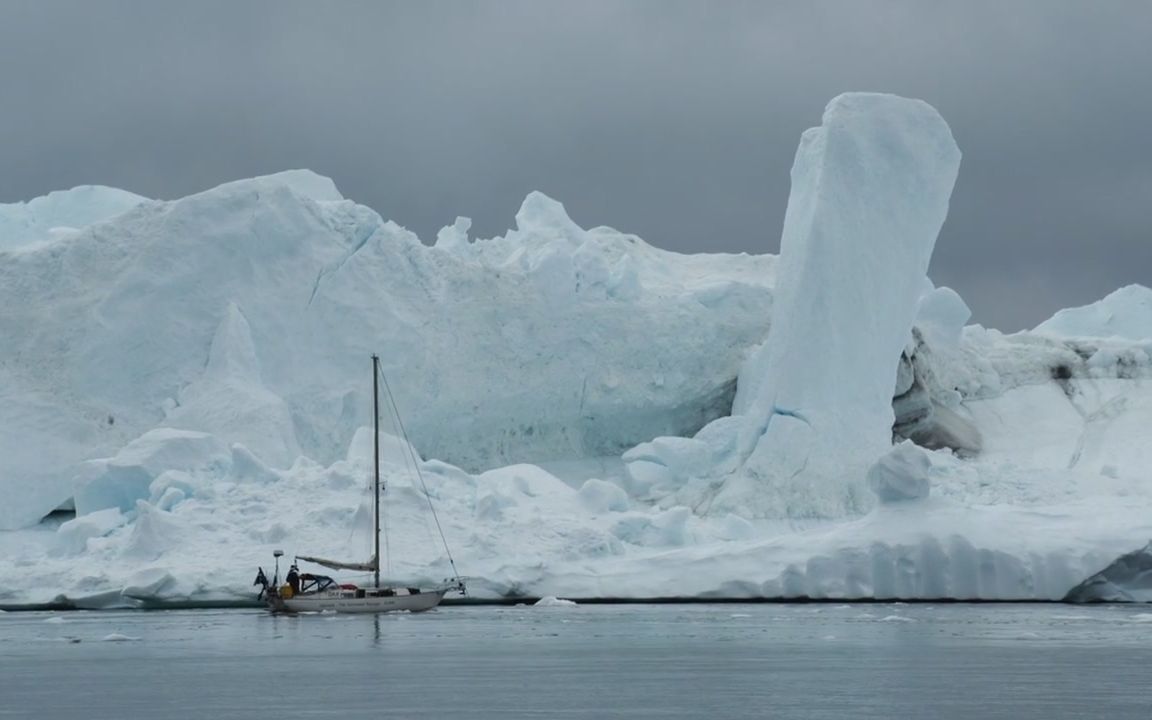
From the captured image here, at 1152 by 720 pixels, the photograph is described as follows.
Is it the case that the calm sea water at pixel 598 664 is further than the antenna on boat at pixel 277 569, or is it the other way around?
the antenna on boat at pixel 277 569

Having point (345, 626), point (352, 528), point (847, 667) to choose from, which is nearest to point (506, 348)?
point (352, 528)

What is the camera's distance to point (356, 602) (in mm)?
22312

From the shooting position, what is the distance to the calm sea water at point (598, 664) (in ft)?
38.6

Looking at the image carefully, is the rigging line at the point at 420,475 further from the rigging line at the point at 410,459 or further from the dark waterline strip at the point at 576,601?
the dark waterline strip at the point at 576,601

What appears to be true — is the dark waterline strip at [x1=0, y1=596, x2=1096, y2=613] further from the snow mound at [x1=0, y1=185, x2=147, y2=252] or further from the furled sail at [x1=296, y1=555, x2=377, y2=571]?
the snow mound at [x1=0, y1=185, x2=147, y2=252]

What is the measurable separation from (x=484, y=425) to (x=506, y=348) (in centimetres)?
127

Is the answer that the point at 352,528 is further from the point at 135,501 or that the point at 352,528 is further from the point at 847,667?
the point at 847,667

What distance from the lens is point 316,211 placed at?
2770 centimetres

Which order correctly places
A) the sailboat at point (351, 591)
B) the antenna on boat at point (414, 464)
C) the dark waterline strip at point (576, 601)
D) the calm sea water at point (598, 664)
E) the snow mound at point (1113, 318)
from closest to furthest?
1. the calm sea water at point (598, 664)
2. the sailboat at point (351, 591)
3. the dark waterline strip at point (576, 601)
4. the antenna on boat at point (414, 464)
5. the snow mound at point (1113, 318)

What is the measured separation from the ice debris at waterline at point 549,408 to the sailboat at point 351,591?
0.32 m

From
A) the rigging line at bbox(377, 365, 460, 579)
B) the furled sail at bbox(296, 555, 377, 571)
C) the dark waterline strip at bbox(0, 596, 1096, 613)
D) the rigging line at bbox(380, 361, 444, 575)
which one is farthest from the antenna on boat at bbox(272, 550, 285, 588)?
the rigging line at bbox(377, 365, 460, 579)

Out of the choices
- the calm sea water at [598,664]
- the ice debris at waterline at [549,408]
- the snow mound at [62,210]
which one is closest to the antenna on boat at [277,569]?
the ice debris at waterline at [549,408]

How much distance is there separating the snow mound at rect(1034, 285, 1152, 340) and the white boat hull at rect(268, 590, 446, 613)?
17.6 m

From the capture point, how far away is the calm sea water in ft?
38.6
